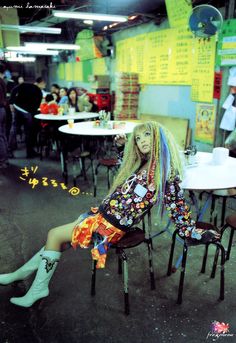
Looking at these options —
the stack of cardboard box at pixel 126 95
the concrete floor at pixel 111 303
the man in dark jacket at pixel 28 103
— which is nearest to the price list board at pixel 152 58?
the stack of cardboard box at pixel 126 95

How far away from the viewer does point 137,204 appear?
2217 mm

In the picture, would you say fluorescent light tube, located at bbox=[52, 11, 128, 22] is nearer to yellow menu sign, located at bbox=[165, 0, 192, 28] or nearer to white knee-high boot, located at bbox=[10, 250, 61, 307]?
yellow menu sign, located at bbox=[165, 0, 192, 28]

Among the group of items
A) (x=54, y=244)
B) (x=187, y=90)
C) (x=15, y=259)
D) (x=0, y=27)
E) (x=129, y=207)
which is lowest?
(x=15, y=259)

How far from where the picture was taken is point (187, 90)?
21.2 ft

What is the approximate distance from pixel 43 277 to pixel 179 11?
484 centimetres

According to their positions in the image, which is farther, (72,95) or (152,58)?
(72,95)

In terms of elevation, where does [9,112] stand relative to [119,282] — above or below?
above

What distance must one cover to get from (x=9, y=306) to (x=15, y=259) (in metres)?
0.72

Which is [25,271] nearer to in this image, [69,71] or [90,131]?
[90,131]

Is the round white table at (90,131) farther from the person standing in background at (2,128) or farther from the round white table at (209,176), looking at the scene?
the round white table at (209,176)

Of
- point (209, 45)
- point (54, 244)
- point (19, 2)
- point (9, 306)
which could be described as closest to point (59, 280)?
point (9, 306)

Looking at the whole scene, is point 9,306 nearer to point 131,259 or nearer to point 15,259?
point 15,259

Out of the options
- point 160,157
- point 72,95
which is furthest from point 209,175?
point 72,95

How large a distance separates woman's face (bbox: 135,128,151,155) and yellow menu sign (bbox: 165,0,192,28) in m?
3.75
